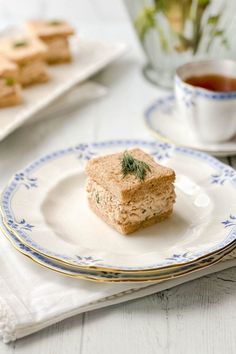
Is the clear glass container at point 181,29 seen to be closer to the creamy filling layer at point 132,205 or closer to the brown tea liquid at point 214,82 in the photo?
the brown tea liquid at point 214,82

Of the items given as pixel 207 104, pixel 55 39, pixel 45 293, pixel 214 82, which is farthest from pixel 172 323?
pixel 55 39

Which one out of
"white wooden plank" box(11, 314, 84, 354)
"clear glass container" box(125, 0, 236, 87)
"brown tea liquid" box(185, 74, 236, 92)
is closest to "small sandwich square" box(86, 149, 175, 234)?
"white wooden plank" box(11, 314, 84, 354)

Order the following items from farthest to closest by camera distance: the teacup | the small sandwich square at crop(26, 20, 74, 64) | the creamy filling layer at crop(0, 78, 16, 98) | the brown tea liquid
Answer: the small sandwich square at crop(26, 20, 74, 64) < the creamy filling layer at crop(0, 78, 16, 98) < the brown tea liquid < the teacup

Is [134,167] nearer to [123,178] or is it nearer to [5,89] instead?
[123,178]

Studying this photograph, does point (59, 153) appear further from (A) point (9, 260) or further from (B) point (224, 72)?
(B) point (224, 72)

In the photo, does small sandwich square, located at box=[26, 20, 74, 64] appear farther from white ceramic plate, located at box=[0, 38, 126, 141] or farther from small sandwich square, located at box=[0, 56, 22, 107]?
small sandwich square, located at box=[0, 56, 22, 107]
